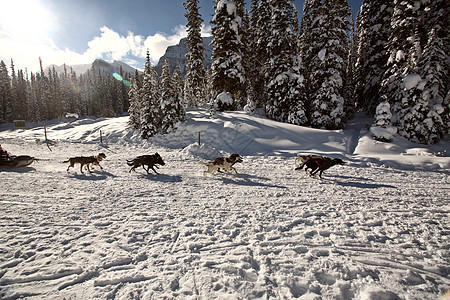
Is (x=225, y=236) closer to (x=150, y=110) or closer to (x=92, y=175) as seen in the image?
(x=92, y=175)

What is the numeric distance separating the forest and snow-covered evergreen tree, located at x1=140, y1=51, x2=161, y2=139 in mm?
117

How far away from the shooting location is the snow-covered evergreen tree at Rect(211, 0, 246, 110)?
65.7ft

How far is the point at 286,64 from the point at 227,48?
7.04m

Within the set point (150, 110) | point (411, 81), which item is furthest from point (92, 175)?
point (411, 81)

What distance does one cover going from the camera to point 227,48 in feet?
68.7

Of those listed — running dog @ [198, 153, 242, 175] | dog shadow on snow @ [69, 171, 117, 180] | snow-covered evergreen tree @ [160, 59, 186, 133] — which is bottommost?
dog shadow on snow @ [69, 171, 117, 180]

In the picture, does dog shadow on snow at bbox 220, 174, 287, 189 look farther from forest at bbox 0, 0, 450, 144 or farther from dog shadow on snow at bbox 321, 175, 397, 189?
forest at bbox 0, 0, 450, 144

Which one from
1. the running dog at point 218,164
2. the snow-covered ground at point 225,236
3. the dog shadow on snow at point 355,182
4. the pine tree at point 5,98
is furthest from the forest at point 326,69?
the pine tree at point 5,98

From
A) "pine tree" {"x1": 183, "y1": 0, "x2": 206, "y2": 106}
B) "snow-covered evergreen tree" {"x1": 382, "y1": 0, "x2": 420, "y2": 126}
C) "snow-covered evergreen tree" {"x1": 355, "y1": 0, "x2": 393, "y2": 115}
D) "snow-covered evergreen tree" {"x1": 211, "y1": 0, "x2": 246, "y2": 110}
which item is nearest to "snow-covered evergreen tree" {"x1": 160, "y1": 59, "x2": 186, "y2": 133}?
"snow-covered evergreen tree" {"x1": 211, "y1": 0, "x2": 246, "y2": 110}

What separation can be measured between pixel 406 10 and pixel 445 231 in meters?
19.5

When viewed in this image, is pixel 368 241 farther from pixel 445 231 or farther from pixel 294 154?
Result: pixel 294 154

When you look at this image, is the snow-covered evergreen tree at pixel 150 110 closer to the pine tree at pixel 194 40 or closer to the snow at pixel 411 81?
the pine tree at pixel 194 40

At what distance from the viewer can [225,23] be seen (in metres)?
Answer: 20.2

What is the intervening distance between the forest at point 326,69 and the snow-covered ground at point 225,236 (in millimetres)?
9381
